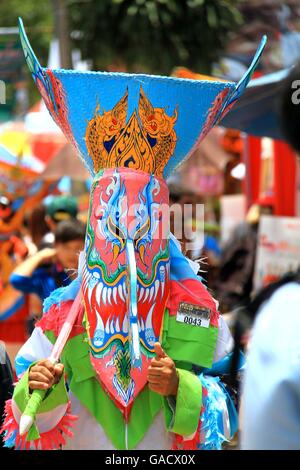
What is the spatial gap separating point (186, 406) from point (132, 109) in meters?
0.94

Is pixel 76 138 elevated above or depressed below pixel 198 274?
above

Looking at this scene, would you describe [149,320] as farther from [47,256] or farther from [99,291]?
[47,256]

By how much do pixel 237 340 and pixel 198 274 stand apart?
1.39 meters

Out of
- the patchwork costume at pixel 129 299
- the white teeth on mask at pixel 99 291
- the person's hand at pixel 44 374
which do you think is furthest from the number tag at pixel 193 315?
the person's hand at pixel 44 374

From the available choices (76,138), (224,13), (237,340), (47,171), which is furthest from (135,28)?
(237,340)

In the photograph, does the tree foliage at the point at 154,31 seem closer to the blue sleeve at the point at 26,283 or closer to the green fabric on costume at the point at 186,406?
the blue sleeve at the point at 26,283

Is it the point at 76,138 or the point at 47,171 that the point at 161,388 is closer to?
the point at 76,138

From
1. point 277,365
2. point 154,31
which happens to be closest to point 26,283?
point 277,365

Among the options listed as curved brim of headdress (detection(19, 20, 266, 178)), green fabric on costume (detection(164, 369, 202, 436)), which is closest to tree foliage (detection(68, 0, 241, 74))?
curved brim of headdress (detection(19, 20, 266, 178))

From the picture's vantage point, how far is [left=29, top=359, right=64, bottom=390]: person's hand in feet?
9.29

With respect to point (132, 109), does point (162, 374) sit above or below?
below

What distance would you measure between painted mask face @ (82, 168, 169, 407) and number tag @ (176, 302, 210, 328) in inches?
3.7

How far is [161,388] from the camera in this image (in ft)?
9.35

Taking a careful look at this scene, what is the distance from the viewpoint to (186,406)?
288cm
